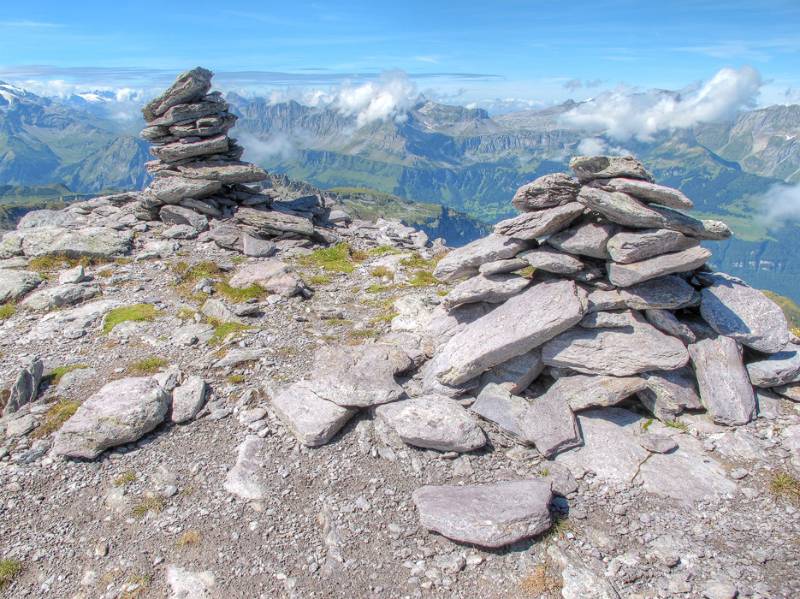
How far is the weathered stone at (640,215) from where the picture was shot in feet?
50.7

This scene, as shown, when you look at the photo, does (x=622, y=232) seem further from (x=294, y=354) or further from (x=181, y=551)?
(x=181, y=551)

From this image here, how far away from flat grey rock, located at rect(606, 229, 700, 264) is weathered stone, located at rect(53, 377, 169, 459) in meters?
15.0

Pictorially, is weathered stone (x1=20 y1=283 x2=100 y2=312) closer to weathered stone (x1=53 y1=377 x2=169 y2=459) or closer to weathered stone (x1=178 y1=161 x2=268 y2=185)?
weathered stone (x1=53 y1=377 x2=169 y2=459)

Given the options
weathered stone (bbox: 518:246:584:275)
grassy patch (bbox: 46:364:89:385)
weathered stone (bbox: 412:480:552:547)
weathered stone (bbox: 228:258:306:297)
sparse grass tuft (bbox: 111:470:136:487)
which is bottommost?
sparse grass tuft (bbox: 111:470:136:487)

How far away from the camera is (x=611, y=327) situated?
53.0 feet

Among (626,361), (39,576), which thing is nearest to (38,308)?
(39,576)

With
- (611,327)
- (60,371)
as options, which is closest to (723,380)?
(611,327)

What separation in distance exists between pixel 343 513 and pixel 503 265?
31.5 feet

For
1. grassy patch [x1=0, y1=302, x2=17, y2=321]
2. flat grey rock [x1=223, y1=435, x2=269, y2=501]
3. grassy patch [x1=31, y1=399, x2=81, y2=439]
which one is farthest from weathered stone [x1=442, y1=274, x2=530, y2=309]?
grassy patch [x1=0, y1=302, x2=17, y2=321]

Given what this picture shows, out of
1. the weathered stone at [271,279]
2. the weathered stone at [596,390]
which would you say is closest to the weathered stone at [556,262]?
the weathered stone at [596,390]

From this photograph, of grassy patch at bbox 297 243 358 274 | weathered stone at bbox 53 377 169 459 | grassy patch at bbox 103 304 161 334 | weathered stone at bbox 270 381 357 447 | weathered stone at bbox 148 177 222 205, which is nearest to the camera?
weathered stone at bbox 53 377 169 459

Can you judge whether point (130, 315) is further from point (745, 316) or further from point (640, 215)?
point (745, 316)

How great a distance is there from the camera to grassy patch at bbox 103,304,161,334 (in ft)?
70.3

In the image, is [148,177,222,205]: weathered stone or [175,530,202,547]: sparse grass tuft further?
[148,177,222,205]: weathered stone
